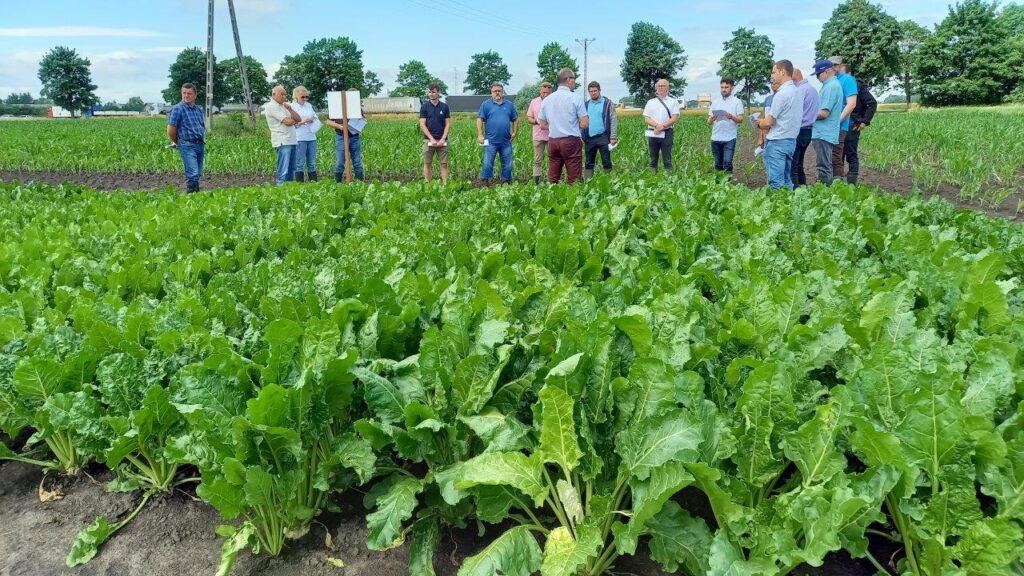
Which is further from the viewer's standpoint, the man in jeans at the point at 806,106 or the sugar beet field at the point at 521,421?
the man in jeans at the point at 806,106

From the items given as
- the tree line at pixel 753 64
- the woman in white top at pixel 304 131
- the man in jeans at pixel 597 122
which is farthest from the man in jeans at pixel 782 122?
the tree line at pixel 753 64

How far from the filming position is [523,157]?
53.7ft

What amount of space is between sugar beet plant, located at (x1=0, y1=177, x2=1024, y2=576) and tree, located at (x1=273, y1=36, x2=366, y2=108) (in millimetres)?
91279

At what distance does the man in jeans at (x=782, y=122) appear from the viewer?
863cm

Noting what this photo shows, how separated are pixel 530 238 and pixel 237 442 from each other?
9.77 ft

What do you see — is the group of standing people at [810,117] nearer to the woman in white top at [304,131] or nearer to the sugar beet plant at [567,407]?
the sugar beet plant at [567,407]

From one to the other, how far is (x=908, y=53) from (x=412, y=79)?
79.4 meters

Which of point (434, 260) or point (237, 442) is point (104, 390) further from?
point (434, 260)

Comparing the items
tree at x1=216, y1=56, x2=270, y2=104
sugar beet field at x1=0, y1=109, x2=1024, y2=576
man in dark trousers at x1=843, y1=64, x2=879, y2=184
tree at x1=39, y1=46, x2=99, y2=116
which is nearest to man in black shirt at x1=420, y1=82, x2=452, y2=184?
man in dark trousers at x1=843, y1=64, x2=879, y2=184

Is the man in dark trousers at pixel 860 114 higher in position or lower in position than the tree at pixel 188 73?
lower

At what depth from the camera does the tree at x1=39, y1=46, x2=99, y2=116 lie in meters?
94.7

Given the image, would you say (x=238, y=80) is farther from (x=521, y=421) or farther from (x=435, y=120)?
(x=521, y=421)

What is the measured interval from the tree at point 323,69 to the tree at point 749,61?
2052 inches

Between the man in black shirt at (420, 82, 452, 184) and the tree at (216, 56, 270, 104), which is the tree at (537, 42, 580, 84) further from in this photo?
the man in black shirt at (420, 82, 452, 184)
